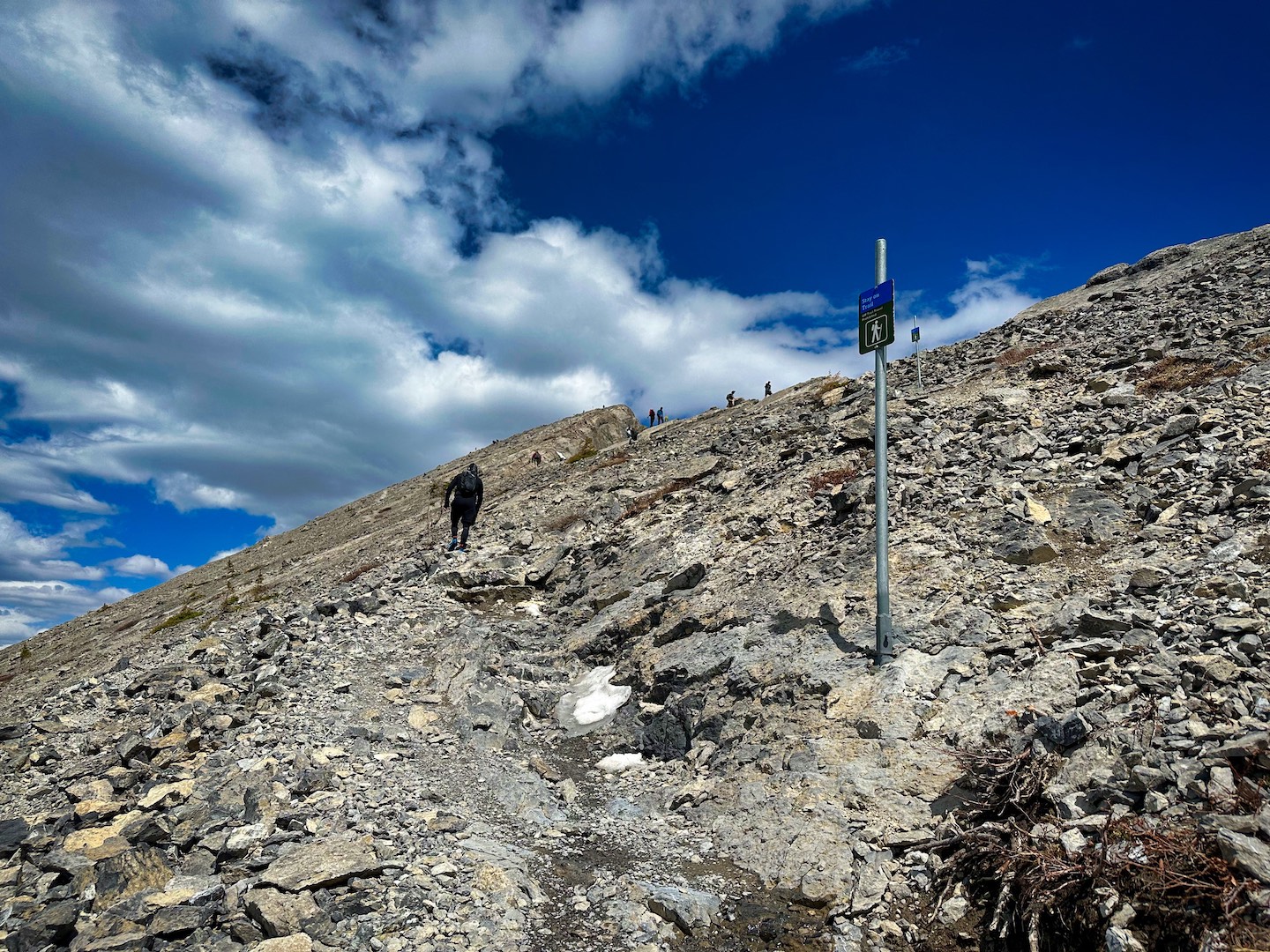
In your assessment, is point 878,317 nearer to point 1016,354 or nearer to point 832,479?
point 832,479

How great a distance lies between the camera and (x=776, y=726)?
8438 mm

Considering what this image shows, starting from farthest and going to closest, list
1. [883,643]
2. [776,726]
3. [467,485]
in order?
1. [467,485]
2. [883,643]
3. [776,726]

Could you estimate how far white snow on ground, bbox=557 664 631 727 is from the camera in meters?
10.7

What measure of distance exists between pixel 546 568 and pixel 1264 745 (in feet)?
44.5

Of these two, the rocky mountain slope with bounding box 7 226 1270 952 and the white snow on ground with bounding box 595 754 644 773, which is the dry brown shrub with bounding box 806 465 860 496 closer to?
the rocky mountain slope with bounding box 7 226 1270 952

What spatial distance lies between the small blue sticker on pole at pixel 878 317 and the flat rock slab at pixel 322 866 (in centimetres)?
853

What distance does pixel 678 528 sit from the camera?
15.7 m

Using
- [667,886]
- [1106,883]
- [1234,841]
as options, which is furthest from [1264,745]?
[667,886]

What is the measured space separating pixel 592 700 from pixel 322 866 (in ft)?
18.7

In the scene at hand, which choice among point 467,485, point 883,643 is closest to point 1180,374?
point 883,643

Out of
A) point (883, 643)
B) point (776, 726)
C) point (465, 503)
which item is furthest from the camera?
point (465, 503)

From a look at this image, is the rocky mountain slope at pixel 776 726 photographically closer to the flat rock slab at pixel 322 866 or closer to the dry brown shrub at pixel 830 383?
the flat rock slab at pixel 322 866

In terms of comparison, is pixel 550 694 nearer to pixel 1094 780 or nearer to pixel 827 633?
pixel 827 633

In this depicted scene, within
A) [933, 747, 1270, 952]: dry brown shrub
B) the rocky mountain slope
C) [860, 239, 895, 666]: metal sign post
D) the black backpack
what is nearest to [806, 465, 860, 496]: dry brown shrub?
the rocky mountain slope
